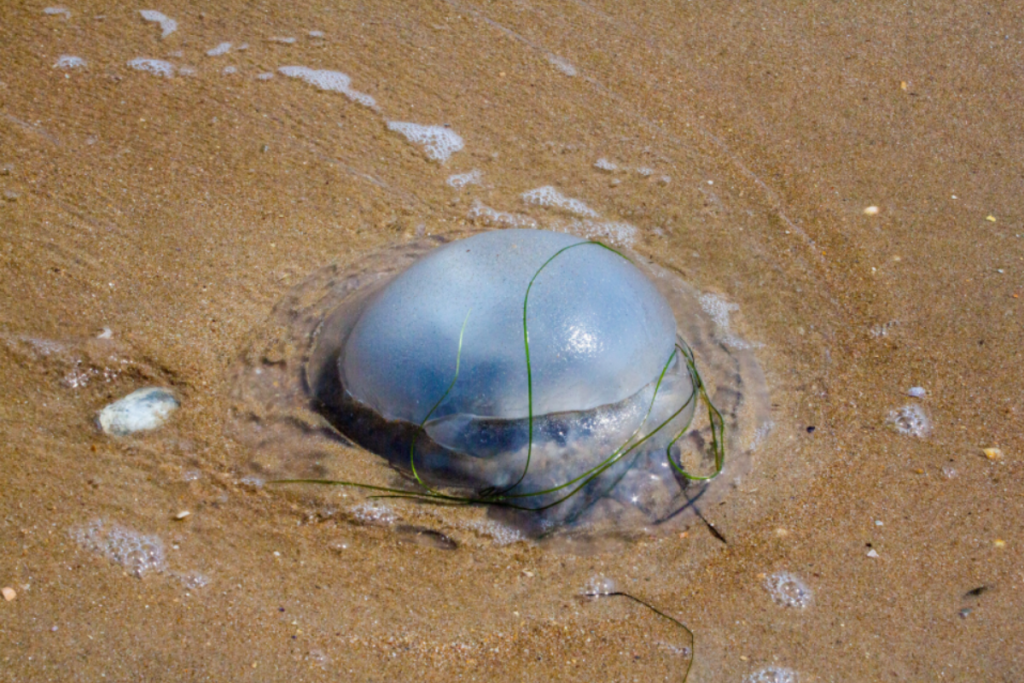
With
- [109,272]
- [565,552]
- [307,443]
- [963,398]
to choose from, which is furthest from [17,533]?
[963,398]

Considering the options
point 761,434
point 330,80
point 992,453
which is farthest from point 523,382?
point 330,80

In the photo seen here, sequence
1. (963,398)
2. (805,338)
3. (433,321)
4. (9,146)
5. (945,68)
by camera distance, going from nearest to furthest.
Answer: (433,321) < (963,398) < (805,338) < (9,146) < (945,68)

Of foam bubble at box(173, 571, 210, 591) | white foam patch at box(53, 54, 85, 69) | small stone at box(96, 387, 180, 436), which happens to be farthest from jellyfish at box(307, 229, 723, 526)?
white foam patch at box(53, 54, 85, 69)

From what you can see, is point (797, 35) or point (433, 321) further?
point (797, 35)

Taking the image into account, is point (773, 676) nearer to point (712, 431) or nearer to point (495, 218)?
point (712, 431)

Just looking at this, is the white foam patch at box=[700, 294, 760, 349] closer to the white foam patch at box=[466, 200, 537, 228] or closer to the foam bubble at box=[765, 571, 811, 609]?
the white foam patch at box=[466, 200, 537, 228]

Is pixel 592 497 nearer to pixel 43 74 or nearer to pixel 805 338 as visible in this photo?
pixel 805 338

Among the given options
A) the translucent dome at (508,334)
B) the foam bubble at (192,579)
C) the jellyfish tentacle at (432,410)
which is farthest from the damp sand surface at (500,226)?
the translucent dome at (508,334)
